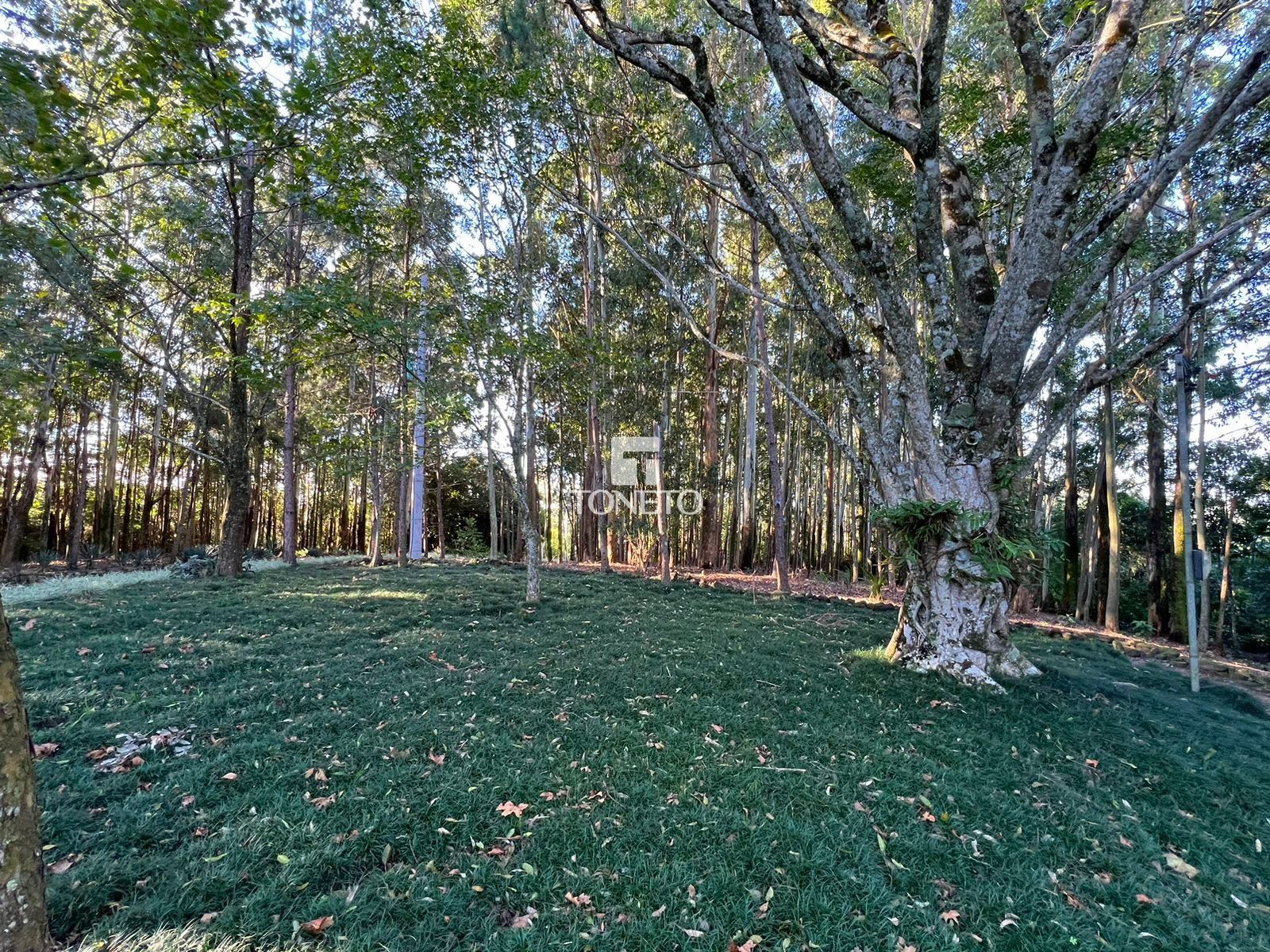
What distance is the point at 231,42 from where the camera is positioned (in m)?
3.47

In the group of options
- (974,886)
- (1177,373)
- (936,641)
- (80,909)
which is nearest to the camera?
(80,909)

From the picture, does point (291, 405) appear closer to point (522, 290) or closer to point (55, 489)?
point (522, 290)

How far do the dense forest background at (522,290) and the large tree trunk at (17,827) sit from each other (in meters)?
1.83

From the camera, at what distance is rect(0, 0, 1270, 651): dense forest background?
357 centimetres

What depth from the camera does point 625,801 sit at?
220 cm

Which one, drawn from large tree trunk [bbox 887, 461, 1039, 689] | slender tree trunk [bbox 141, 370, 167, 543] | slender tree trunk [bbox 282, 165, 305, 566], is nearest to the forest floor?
large tree trunk [bbox 887, 461, 1039, 689]

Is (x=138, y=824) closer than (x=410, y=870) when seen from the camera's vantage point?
No

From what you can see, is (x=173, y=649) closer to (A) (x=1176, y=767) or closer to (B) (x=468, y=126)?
(B) (x=468, y=126)

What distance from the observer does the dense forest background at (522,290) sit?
357cm

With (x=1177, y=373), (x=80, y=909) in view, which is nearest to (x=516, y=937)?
(x=80, y=909)

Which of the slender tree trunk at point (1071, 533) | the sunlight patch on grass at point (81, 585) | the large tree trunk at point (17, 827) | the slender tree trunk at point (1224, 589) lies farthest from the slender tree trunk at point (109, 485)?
the slender tree trunk at point (1224, 589)

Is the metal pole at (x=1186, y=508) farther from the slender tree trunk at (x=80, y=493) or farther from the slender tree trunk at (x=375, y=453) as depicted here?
the slender tree trunk at (x=80, y=493)

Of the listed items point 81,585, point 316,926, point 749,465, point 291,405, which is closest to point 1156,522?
point 749,465

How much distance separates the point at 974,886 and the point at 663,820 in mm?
1107
